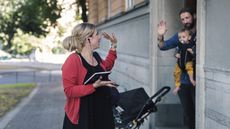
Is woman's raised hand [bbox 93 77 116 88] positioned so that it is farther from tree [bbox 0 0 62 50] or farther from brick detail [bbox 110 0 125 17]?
tree [bbox 0 0 62 50]

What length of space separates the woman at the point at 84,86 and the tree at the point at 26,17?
101 ft

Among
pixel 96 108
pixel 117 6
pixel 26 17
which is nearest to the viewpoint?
pixel 96 108

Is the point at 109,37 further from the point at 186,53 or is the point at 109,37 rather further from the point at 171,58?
the point at 171,58

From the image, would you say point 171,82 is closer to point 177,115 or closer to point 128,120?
point 177,115

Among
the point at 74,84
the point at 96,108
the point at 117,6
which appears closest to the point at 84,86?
the point at 74,84

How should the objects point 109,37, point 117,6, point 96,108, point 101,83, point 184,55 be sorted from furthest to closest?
1. point 117,6
2. point 184,55
3. point 109,37
4. point 96,108
5. point 101,83

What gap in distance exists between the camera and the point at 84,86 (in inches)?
191

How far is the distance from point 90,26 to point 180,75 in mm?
2229

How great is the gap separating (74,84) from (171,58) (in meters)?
4.06

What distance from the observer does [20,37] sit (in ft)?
257

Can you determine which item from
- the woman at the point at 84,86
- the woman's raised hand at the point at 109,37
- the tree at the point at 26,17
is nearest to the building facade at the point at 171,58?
the woman's raised hand at the point at 109,37

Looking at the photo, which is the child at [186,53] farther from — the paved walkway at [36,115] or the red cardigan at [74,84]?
the paved walkway at [36,115]

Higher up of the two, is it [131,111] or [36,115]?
[131,111]

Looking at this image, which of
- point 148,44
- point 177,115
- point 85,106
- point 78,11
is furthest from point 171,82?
point 78,11
